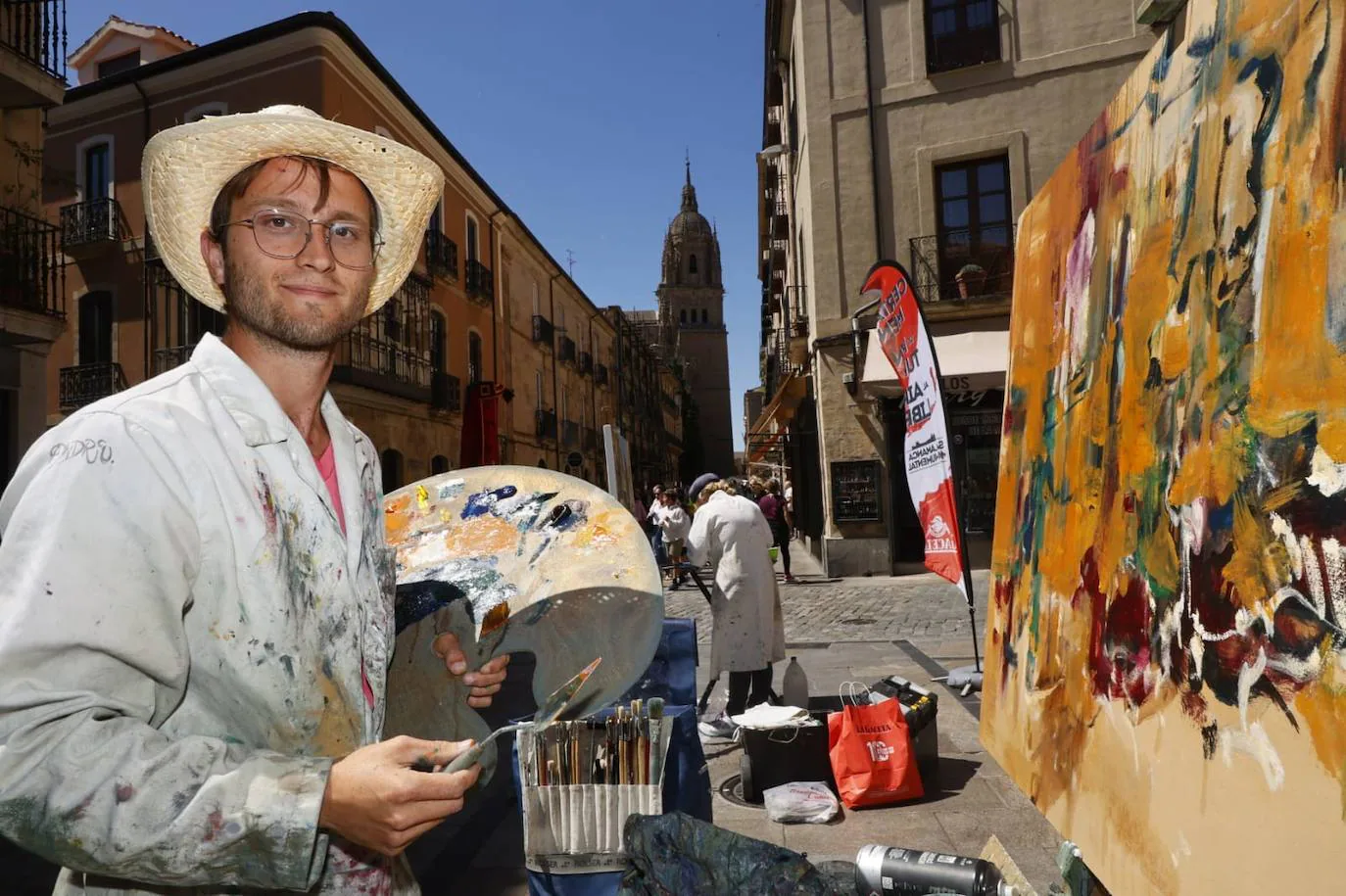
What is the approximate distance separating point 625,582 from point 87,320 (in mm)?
19205

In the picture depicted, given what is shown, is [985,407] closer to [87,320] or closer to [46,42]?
[46,42]

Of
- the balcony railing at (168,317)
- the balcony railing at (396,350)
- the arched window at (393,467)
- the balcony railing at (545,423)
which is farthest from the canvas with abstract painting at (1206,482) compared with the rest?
the balcony railing at (545,423)

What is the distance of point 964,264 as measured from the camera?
13.4m

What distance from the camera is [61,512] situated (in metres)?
0.93

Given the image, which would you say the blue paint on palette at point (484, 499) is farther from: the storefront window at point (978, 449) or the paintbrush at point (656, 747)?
the storefront window at point (978, 449)

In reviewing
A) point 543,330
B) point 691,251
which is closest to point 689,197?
point 691,251

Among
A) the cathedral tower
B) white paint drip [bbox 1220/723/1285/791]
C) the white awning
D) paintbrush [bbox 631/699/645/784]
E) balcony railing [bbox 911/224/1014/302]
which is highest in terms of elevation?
the cathedral tower

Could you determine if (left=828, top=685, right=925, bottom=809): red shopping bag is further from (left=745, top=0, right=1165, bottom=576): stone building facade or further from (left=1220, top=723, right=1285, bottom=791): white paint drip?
(left=745, top=0, right=1165, bottom=576): stone building facade

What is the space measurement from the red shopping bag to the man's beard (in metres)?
3.39

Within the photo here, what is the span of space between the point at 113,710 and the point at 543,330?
2790 cm

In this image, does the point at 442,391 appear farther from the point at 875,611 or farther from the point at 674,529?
the point at 875,611

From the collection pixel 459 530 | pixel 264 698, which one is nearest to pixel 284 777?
pixel 264 698

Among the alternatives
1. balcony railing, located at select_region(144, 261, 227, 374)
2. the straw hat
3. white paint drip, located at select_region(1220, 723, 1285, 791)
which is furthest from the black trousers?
balcony railing, located at select_region(144, 261, 227, 374)

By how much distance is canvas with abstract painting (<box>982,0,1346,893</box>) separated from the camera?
46.6 inches
